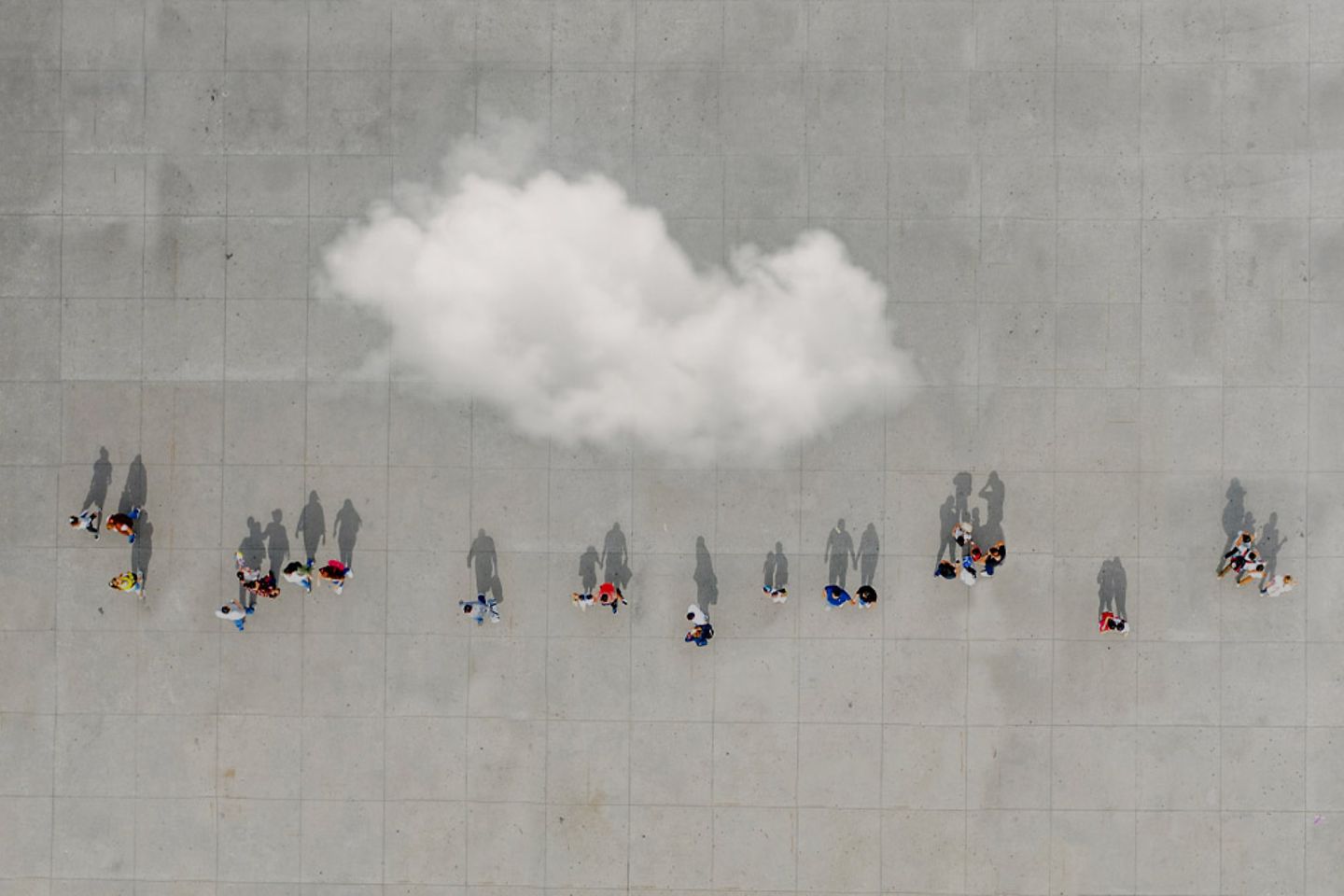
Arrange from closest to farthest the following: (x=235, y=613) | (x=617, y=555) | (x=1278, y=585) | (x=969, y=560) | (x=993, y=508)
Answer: (x=1278, y=585) < (x=969, y=560) < (x=235, y=613) < (x=993, y=508) < (x=617, y=555)

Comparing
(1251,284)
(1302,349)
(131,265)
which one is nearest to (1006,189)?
(1251,284)

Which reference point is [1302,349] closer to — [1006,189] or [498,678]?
[1006,189]

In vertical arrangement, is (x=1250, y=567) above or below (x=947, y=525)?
below

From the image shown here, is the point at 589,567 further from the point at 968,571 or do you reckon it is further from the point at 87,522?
the point at 87,522

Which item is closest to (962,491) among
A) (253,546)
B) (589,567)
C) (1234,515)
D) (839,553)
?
(839,553)

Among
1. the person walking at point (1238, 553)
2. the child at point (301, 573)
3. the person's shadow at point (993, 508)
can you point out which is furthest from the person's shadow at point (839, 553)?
the child at point (301, 573)
